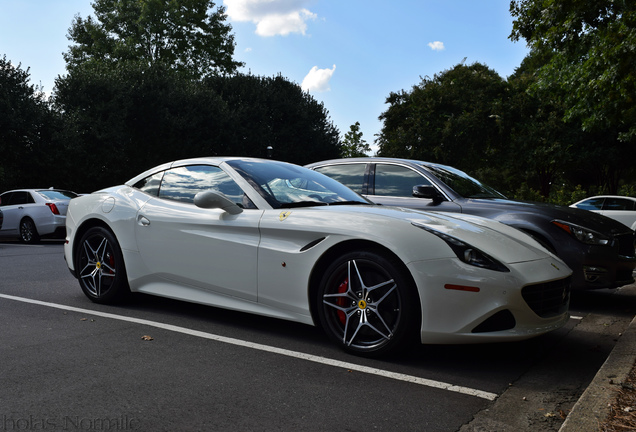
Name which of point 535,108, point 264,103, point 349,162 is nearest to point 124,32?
point 264,103

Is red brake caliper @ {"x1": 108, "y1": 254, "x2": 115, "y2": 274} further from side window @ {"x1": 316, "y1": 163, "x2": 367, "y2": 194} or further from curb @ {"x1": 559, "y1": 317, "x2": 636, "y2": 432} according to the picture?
curb @ {"x1": 559, "y1": 317, "x2": 636, "y2": 432}

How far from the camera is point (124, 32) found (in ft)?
141

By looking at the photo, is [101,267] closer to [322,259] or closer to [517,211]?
[322,259]

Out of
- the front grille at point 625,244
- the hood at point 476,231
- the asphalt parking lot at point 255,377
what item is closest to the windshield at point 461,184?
the front grille at point 625,244

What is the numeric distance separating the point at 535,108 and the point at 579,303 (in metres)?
26.4

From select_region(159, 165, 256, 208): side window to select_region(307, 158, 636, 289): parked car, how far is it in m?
2.34

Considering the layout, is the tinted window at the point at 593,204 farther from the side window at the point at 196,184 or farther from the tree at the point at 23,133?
the tree at the point at 23,133

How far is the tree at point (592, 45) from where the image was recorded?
12648 millimetres

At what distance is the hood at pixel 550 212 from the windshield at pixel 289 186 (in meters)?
2.02

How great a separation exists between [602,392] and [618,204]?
1378 cm

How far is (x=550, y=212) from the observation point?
625 cm

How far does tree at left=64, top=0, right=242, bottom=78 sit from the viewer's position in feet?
139

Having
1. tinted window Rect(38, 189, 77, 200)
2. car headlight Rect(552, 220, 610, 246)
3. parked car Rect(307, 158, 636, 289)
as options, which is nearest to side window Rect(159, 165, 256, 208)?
parked car Rect(307, 158, 636, 289)

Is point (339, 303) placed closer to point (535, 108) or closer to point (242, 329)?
point (242, 329)
